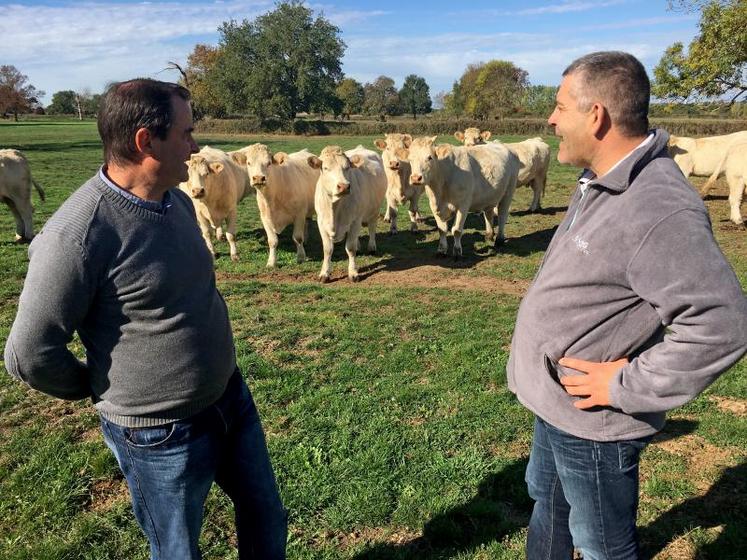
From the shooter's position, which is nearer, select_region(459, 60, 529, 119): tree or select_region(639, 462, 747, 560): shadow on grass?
select_region(639, 462, 747, 560): shadow on grass

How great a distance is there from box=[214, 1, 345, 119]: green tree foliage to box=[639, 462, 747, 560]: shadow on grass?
6399 centimetres

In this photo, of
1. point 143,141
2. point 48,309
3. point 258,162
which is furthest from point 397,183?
point 48,309

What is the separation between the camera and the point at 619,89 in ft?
6.00

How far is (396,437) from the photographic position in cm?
450

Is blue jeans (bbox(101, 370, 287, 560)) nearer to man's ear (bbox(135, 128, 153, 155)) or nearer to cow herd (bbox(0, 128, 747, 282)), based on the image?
man's ear (bbox(135, 128, 153, 155))

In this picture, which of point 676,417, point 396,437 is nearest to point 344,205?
point 396,437

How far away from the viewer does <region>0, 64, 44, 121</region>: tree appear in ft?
228

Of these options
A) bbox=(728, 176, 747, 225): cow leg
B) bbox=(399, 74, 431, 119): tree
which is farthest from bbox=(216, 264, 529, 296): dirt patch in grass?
bbox=(399, 74, 431, 119): tree

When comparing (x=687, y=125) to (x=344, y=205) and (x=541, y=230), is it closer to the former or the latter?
(x=541, y=230)

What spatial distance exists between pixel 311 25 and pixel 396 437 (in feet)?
234

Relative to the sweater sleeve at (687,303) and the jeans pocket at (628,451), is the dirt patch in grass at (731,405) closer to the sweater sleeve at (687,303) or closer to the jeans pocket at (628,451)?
the jeans pocket at (628,451)

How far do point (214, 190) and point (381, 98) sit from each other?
313 ft

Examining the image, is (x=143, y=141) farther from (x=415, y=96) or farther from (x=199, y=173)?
(x=415, y=96)

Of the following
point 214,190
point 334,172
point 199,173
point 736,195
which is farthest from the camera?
point 736,195
